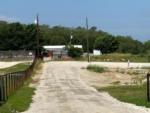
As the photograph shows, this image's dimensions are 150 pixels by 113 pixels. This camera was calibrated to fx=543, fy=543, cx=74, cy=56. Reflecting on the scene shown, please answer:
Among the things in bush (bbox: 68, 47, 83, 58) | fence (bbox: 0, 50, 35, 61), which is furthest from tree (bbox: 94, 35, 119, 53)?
fence (bbox: 0, 50, 35, 61)

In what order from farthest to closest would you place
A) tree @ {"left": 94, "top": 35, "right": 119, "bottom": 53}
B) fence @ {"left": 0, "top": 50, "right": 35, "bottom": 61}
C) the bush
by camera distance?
1. tree @ {"left": 94, "top": 35, "right": 119, "bottom": 53}
2. the bush
3. fence @ {"left": 0, "top": 50, "right": 35, "bottom": 61}

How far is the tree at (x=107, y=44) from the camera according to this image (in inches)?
7141

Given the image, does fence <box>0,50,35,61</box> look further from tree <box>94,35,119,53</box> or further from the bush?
tree <box>94,35,119,53</box>

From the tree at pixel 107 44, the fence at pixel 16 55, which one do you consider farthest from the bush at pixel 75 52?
the tree at pixel 107 44

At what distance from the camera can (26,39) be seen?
148m

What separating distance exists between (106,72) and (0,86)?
4102cm

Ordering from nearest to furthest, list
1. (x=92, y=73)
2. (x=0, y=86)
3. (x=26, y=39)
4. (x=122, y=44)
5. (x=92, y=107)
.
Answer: (x=92, y=107), (x=0, y=86), (x=92, y=73), (x=26, y=39), (x=122, y=44)

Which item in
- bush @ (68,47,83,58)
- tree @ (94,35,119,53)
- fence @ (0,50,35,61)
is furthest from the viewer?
tree @ (94,35,119,53)

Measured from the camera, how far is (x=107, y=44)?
7165 inches

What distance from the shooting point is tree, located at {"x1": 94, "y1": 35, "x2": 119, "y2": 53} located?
181375mm

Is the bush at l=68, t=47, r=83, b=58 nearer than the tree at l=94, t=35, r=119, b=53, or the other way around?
the bush at l=68, t=47, r=83, b=58

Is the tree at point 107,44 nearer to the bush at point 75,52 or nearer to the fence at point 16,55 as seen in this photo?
the bush at point 75,52

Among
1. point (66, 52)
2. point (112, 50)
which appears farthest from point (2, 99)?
point (112, 50)

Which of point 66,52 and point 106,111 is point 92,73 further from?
point 66,52
